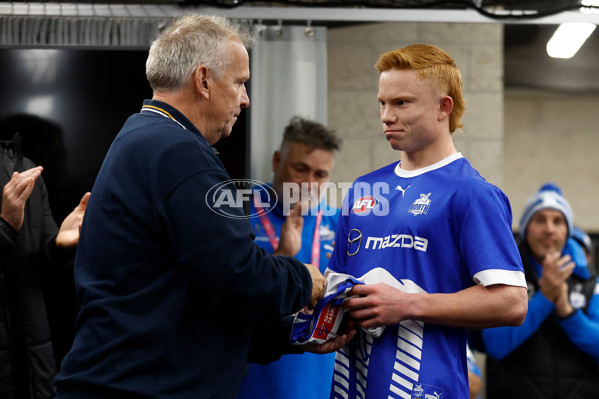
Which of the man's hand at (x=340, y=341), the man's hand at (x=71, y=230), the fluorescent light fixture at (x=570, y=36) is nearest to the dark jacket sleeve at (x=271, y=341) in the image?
the man's hand at (x=340, y=341)

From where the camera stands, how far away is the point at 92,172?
259 centimetres

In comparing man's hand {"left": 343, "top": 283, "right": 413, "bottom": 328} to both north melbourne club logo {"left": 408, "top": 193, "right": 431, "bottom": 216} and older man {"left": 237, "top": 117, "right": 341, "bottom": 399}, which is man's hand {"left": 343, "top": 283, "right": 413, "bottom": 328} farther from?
older man {"left": 237, "top": 117, "right": 341, "bottom": 399}

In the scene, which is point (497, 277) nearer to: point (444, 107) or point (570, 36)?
point (444, 107)

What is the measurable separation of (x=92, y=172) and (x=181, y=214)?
1384 millimetres

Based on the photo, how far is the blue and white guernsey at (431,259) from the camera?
1457 millimetres

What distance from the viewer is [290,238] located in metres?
2.37

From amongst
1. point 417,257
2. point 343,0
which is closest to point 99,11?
point 343,0

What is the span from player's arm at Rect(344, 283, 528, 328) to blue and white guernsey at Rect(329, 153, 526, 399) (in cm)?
3

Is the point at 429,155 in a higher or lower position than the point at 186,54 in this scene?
lower

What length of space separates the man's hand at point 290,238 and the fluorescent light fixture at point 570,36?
138cm

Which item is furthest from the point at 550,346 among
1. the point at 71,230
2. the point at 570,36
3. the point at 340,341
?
the point at 71,230

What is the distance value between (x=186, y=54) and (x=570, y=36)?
6.10ft

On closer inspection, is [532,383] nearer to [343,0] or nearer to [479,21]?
[479,21]

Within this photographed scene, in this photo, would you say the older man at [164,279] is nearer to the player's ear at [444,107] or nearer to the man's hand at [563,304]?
the player's ear at [444,107]
